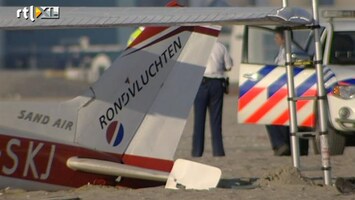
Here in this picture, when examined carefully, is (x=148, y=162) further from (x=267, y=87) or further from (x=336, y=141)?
(x=336, y=141)

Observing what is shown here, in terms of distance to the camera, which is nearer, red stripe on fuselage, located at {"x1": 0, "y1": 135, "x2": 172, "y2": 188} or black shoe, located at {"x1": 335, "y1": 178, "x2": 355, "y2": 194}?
red stripe on fuselage, located at {"x1": 0, "y1": 135, "x2": 172, "y2": 188}

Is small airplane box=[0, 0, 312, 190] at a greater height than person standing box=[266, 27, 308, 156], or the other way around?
small airplane box=[0, 0, 312, 190]

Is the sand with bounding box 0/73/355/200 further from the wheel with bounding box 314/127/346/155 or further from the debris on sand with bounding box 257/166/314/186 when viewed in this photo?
the wheel with bounding box 314/127/346/155

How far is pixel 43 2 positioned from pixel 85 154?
61.0 inches

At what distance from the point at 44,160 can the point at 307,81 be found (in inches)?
223

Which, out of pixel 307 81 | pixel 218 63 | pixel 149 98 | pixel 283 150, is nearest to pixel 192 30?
pixel 149 98

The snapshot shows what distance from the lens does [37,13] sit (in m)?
10.1

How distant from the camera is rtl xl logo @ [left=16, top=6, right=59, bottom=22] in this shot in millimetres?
10062

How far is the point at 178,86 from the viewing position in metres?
11.3

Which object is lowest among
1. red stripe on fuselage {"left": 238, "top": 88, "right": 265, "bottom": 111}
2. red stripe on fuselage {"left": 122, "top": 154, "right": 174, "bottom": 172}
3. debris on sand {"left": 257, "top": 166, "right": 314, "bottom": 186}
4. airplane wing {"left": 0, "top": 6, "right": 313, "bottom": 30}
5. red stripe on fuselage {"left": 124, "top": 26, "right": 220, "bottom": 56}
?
debris on sand {"left": 257, "top": 166, "right": 314, "bottom": 186}

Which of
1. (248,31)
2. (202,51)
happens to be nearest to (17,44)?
(248,31)

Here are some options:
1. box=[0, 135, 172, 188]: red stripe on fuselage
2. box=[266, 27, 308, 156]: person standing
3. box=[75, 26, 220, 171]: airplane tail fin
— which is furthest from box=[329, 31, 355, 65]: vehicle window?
box=[0, 135, 172, 188]: red stripe on fuselage

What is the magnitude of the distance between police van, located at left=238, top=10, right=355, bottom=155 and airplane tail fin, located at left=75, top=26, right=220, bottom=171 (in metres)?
4.22

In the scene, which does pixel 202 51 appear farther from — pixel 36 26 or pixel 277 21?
pixel 36 26
